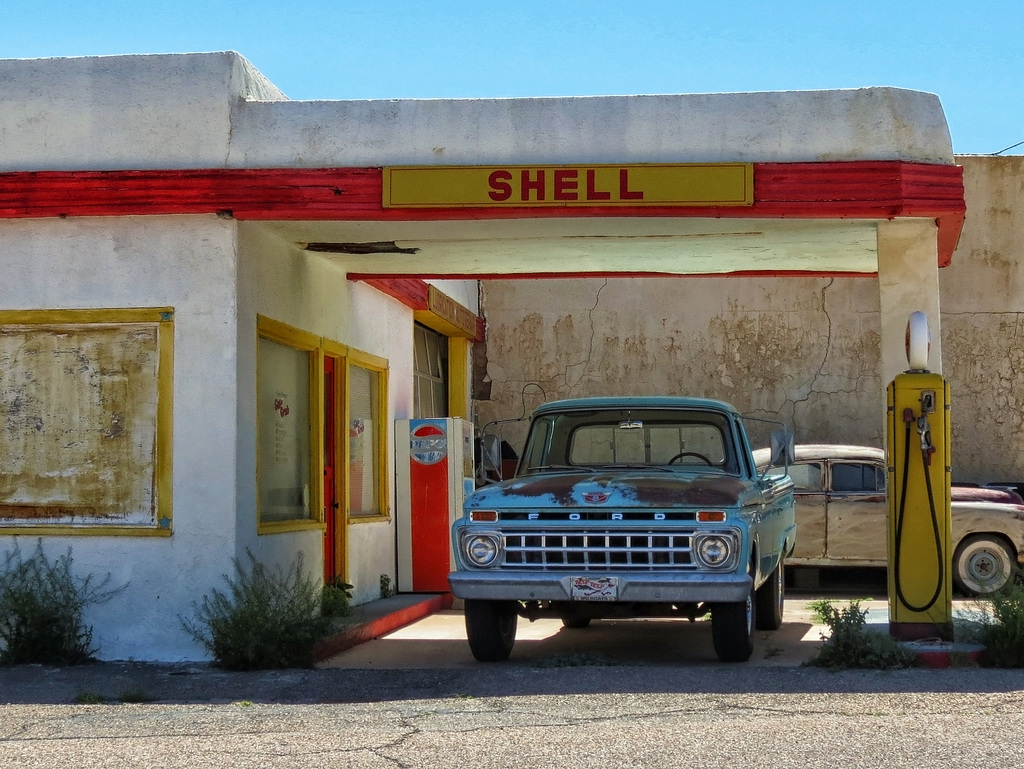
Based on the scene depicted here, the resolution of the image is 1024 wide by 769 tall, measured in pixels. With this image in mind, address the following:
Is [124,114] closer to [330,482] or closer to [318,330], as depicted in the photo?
[318,330]

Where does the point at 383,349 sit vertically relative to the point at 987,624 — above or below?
above

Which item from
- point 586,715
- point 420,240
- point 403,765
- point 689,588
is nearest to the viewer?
point 403,765

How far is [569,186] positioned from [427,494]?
5.07 meters

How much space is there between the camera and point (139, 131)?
9820 millimetres

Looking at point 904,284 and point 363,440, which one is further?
point 363,440

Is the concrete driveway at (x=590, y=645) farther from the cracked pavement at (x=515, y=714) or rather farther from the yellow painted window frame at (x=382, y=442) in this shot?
the yellow painted window frame at (x=382, y=442)

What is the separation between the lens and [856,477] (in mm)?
14656

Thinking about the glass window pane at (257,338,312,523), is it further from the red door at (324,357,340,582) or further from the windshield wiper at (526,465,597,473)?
the windshield wiper at (526,465,597,473)

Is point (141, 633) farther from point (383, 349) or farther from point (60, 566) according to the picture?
point (383, 349)

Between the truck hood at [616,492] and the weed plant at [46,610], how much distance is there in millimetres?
2859

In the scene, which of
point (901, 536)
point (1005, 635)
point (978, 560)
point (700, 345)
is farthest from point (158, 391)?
point (700, 345)

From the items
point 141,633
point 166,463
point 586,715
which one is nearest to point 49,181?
point 166,463

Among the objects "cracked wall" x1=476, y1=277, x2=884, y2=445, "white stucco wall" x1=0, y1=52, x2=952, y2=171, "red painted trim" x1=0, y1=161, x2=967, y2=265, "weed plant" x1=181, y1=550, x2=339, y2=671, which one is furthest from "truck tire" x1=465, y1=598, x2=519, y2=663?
"cracked wall" x1=476, y1=277, x2=884, y2=445

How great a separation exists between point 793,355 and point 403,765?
12562mm
